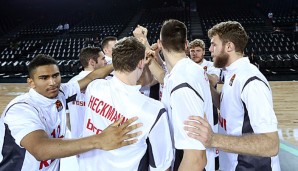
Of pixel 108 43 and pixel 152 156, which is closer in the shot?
pixel 152 156

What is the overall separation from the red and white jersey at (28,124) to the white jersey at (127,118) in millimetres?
427

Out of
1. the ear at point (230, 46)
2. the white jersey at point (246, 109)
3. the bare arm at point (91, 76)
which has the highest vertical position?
the ear at point (230, 46)

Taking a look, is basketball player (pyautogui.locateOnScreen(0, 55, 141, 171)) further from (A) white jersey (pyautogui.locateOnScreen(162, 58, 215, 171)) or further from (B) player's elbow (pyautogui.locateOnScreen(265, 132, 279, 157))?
(B) player's elbow (pyautogui.locateOnScreen(265, 132, 279, 157))

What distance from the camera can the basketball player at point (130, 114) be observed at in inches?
74.4

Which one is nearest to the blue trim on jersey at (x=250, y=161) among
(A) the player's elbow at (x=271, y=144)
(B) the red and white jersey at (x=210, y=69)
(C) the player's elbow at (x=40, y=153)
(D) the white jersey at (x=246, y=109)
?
(D) the white jersey at (x=246, y=109)

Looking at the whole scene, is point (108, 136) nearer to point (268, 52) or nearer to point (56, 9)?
point (268, 52)

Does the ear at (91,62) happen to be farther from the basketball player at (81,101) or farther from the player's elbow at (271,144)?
the player's elbow at (271,144)

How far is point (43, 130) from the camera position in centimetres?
201

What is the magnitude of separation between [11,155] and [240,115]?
1.79 m

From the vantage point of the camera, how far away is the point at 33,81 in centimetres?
255

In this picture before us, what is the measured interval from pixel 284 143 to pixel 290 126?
1188 millimetres

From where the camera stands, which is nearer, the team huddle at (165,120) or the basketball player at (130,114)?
the team huddle at (165,120)

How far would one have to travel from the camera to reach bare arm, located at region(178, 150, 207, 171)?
1680mm

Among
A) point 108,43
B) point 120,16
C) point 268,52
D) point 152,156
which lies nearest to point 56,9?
point 120,16
